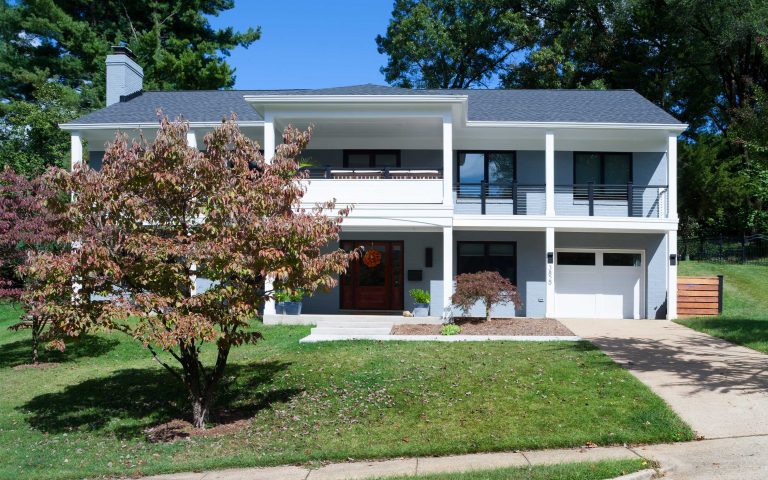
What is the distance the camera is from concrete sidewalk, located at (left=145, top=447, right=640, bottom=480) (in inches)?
281

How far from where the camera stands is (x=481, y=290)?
15.8m

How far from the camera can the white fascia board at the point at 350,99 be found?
53.2 ft

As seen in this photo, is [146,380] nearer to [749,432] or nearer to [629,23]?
[749,432]

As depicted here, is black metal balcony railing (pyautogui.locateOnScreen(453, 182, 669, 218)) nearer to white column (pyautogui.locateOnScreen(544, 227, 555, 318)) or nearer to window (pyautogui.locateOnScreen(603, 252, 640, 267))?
window (pyautogui.locateOnScreen(603, 252, 640, 267))

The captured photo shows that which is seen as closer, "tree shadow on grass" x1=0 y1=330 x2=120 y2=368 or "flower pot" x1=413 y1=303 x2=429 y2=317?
"tree shadow on grass" x1=0 y1=330 x2=120 y2=368

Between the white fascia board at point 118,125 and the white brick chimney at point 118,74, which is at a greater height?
the white brick chimney at point 118,74

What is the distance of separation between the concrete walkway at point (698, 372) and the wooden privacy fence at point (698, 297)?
114 inches

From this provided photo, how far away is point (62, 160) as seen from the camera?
2827 centimetres

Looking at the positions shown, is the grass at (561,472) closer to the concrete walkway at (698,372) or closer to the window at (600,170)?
the concrete walkway at (698,372)

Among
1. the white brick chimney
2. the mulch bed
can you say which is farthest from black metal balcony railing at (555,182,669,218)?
the white brick chimney

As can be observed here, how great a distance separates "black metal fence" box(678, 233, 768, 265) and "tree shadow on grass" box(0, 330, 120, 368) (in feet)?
80.7

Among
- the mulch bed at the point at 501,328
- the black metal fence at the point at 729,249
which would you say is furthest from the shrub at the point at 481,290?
the black metal fence at the point at 729,249

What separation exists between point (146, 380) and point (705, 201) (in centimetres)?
2810

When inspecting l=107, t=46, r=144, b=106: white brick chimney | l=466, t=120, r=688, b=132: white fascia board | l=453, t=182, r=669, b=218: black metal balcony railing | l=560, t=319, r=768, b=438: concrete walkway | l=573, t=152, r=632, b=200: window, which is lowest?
l=560, t=319, r=768, b=438: concrete walkway
